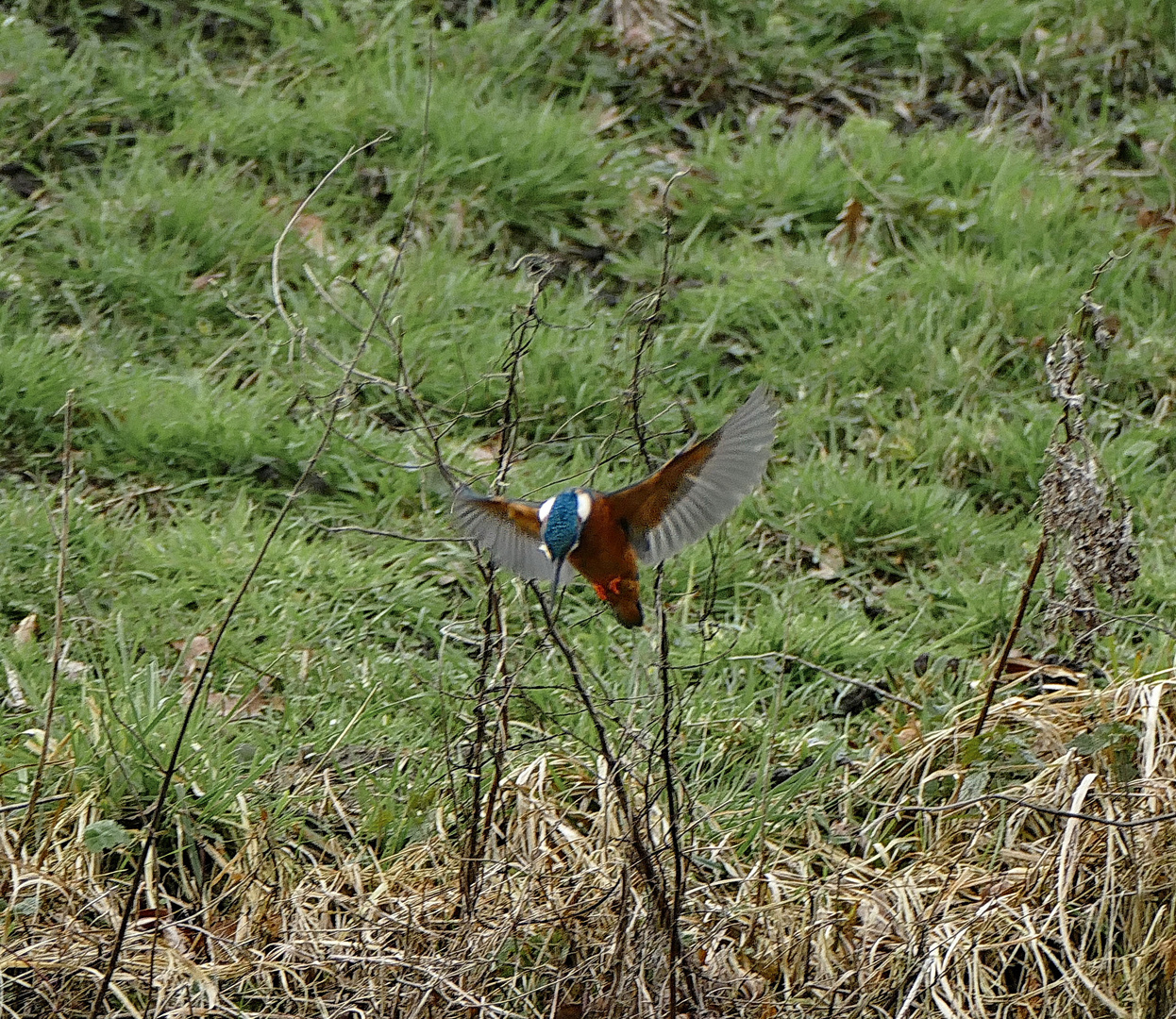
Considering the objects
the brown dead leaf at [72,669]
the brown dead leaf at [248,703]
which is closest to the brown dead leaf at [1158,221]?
the brown dead leaf at [248,703]

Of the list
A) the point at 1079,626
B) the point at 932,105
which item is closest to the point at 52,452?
the point at 1079,626

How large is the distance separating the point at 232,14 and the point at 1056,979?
4.69 meters

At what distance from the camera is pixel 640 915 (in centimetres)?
269

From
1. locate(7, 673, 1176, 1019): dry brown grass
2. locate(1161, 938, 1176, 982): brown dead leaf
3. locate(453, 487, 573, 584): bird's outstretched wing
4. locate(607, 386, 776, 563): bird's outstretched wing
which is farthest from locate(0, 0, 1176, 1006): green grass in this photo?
locate(1161, 938, 1176, 982): brown dead leaf

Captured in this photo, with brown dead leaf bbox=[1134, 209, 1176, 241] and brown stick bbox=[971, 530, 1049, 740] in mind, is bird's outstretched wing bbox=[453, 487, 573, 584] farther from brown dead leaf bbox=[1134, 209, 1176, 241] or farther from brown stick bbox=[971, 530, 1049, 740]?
brown dead leaf bbox=[1134, 209, 1176, 241]

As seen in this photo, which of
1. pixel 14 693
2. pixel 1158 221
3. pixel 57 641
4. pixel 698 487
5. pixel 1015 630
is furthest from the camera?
pixel 1158 221

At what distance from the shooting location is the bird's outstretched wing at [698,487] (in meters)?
2.54

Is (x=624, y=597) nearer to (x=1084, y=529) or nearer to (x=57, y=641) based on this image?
(x=1084, y=529)

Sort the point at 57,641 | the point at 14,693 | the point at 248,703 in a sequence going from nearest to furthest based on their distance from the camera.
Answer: the point at 57,641 < the point at 14,693 < the point at 248,703

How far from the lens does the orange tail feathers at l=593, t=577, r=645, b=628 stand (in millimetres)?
2873

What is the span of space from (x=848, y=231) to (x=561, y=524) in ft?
10.2

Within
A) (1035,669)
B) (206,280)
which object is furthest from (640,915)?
(206,280)

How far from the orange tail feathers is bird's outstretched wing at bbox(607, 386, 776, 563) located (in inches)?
3.4

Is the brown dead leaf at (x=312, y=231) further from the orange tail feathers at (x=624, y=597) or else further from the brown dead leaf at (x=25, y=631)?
the orange tail feathers at (x=624, y=597)
